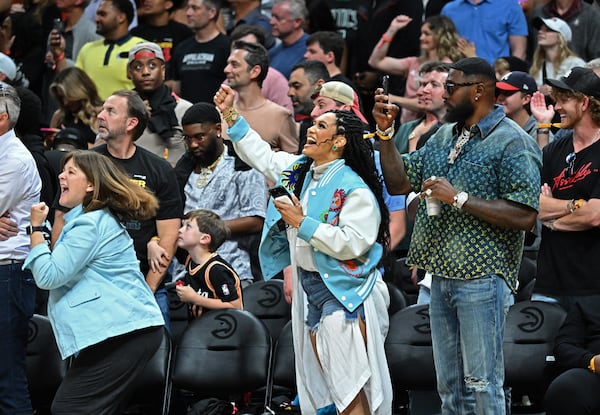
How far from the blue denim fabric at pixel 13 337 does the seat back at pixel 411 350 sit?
2.20 metres

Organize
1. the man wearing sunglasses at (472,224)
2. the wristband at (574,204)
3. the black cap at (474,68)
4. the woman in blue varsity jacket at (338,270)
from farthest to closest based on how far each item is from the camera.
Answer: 1. the wristband at (574,204)
2. the woman in blue varsity jacket at (338,270)
3. the black cap at (474,68)
4. the man wearing sunglasses at (472,224)

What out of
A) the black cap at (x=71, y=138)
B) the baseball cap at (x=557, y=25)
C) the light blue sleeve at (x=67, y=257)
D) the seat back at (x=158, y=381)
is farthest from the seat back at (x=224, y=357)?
the baseball cap at (x=557, y=25)

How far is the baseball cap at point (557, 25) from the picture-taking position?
9.99 m

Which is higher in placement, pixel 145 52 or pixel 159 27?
pixel 145 52

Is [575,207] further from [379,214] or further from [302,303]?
[302,303]

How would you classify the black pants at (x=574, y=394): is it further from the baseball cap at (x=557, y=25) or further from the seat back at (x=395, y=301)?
the baseball cap at (x=557, y=25)

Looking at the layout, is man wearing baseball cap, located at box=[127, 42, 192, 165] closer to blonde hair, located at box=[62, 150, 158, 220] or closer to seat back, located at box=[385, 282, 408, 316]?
seat back, located at box=[385, 282, 408, 316]

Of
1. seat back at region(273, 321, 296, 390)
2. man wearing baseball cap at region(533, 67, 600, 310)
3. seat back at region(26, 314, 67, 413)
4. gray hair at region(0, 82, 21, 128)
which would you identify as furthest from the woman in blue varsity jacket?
seat back at region(26, 314, 67, 413)

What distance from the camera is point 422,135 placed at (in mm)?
8789

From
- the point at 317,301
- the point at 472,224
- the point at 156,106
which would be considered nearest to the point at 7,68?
the point at 156,106

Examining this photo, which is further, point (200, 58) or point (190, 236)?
point (200, 58)

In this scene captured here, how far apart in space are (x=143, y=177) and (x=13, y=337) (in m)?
1.41

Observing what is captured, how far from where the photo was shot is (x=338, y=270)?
6.31 m

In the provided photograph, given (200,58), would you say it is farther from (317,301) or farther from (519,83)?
(317,301)
